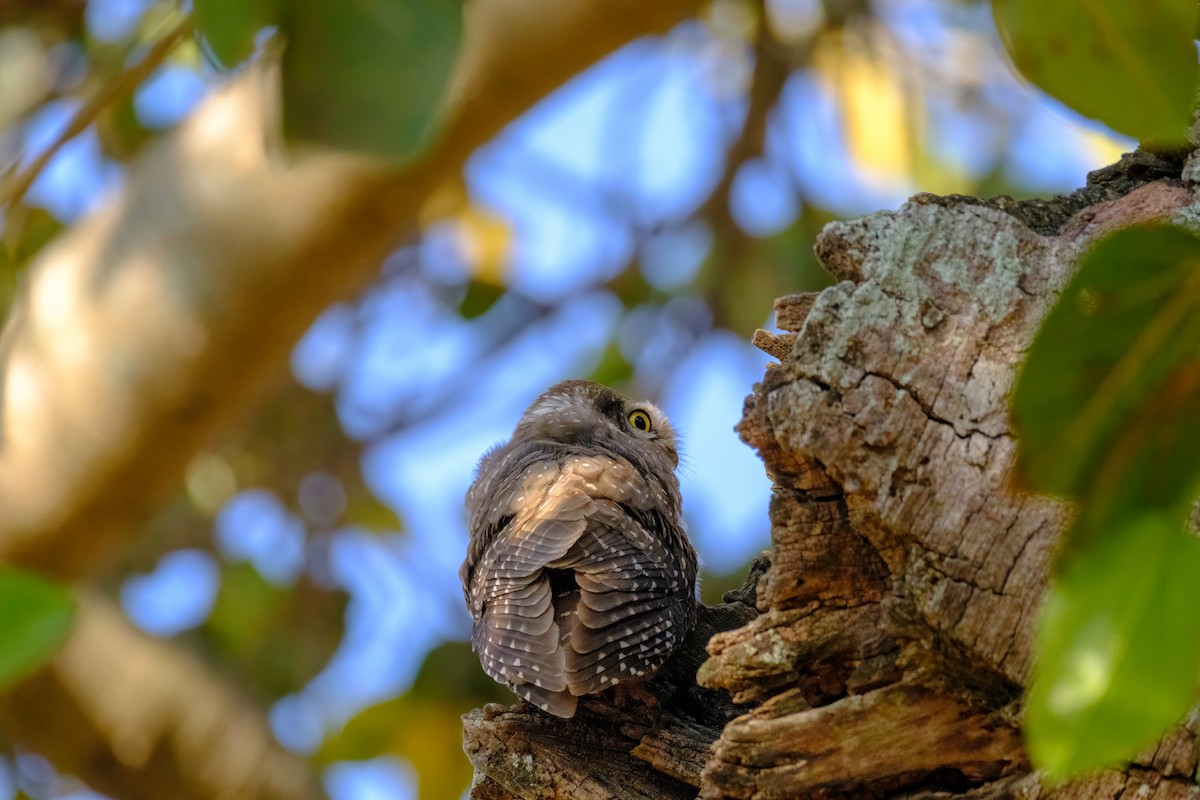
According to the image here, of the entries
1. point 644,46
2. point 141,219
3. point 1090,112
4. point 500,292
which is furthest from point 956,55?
point 1090,112

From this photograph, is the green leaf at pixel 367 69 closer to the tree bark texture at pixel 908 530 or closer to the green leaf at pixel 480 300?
the tree bark texture at pixel 908 530

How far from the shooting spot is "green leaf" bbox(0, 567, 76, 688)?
5.27 feet

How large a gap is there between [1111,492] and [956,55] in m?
7.67

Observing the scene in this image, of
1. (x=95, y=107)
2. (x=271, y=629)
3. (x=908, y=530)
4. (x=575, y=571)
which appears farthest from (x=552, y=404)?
(x=271, y=629)

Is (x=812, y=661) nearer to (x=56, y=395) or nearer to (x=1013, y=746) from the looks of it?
(x=1013, y=746)

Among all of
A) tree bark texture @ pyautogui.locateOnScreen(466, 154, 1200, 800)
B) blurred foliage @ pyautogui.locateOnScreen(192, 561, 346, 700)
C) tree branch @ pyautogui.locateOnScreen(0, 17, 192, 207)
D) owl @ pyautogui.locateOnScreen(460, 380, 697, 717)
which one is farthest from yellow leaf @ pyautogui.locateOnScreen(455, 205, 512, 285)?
tree bark texture @ pyautogui.locateOnScreen(466, 154, 1200, 800)

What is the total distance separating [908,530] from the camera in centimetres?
210

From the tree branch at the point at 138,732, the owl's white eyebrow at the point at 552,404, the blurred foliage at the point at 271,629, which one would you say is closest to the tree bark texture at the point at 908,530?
the owl's white eyebrow at the point at 552,404

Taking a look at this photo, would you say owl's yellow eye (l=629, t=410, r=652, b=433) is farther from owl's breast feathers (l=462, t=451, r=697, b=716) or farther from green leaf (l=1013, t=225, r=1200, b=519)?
green leaf (l=1013, t=225, r=1200, b=519)

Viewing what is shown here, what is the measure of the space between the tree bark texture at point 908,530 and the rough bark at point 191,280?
8.34 feet

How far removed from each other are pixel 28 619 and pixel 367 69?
34.4 inches

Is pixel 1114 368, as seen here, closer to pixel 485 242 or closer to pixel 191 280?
pixel 191 280

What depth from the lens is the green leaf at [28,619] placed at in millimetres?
1606

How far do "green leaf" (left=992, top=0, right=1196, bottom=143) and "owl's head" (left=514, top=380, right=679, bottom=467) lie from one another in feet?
11.2
